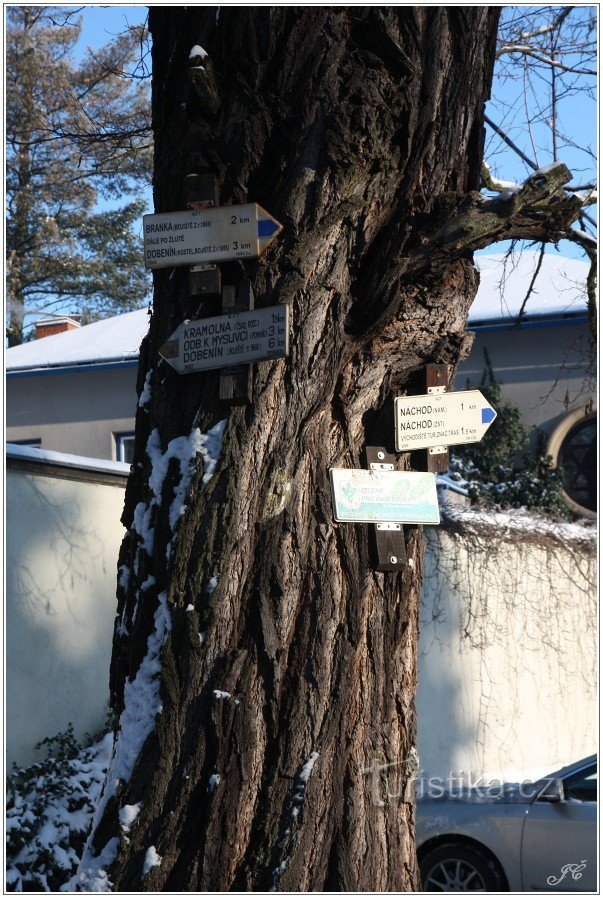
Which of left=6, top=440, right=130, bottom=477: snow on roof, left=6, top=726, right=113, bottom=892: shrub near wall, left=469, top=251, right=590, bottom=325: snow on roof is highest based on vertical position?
left=469, top=251, right=590, bottom=325: snow on roof

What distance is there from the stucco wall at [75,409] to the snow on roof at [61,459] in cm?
904

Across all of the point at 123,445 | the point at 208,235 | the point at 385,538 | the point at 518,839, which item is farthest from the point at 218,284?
the point at 123,445

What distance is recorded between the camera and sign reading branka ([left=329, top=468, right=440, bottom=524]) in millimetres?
3225

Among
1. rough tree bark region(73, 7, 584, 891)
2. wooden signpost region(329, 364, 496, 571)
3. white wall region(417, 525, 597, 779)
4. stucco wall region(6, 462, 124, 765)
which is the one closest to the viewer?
rough tree bark region(73, 7, 584, 891)

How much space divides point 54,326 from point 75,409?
484 centimetres

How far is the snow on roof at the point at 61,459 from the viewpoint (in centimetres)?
819

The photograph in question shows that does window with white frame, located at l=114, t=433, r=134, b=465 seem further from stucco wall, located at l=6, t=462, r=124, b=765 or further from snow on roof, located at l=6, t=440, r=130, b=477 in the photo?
stucco wall, located at l=6, t=462, r=124, b=765

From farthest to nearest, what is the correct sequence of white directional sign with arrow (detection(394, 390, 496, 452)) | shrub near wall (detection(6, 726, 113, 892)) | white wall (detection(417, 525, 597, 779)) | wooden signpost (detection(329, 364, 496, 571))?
white wall (detection(417, 525, 597, 779)), shrub near wall (detection(6, 726, 113, 892)), white directional sign with arrow (detection(394, 390, 496, 452)), wooden signpost (detection(329, 364, 496, 571))

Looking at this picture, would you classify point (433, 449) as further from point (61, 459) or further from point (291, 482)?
point (61, 459)

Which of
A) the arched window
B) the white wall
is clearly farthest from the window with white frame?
the white wall

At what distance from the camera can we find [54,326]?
22.8m

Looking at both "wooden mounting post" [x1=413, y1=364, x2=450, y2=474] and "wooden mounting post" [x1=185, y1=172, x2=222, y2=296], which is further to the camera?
"wooden mounting post" [x1=413, y1=364, x2=450, y2=474]

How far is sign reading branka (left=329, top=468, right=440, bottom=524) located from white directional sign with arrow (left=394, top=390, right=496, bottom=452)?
0.13 m

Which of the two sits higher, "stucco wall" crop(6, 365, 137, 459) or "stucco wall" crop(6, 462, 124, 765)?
"stucco wall" crop(6, 365, 137, 459)
